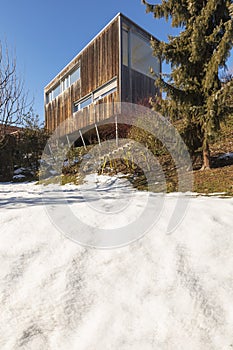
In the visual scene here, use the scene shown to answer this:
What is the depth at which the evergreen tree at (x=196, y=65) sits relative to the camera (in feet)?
15.4

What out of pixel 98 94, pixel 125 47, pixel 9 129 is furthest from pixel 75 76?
pixel 9 129

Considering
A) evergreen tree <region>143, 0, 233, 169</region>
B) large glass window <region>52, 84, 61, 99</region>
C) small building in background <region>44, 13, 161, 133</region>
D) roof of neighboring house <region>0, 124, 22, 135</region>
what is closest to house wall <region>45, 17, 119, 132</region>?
small building in background <region>44, 13, 161, 133</region>

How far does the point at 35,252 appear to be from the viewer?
2139mm

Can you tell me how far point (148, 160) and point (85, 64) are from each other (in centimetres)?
769

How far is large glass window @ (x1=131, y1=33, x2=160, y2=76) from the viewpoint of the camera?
9672mm

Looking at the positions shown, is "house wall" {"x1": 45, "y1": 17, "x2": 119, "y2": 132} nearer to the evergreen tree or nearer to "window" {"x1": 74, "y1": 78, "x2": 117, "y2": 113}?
"window" {"x1": 74, "y1": 78, "x2": 117, "y2": 113}

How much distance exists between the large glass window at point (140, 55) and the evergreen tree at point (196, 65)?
463 centimetres

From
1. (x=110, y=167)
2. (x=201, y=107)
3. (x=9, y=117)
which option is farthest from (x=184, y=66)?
(x=9, y=117)

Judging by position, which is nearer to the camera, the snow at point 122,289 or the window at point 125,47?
the snow at point 122,289

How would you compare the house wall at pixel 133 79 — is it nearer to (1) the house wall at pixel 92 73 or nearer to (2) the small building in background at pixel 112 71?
(2) the small building in background at pixel 112 71

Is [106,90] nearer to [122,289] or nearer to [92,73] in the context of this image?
[92,73]

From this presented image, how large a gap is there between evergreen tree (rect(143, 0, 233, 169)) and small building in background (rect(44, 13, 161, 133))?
2560 millimetres

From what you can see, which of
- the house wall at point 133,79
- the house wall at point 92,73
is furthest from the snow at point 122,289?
the house wall at point 92,73

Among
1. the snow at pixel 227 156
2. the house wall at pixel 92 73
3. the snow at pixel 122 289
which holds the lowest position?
the snow at pixel 122 289
